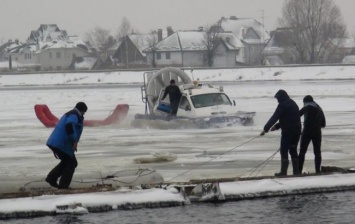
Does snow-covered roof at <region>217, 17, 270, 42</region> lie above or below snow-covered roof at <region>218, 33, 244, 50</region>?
above

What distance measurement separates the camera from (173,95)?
29281 mm

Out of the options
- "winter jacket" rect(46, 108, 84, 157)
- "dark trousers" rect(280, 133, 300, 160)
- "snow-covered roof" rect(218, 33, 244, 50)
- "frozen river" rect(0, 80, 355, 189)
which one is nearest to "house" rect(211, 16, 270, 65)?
"snow-covered roof" rect(218, 33, 244, 50)

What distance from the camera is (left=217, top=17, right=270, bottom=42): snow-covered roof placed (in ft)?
466

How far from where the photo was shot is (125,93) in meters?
55.8

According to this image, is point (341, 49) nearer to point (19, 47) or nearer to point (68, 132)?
point (19, 47)

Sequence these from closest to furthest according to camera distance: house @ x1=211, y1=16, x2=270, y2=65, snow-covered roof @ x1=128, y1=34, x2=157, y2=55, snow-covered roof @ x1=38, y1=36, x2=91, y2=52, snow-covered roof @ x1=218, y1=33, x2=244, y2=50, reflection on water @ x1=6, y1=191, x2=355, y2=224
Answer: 1. reflection on water @ x1=6, y1=191, x2=355, y2=224
2. snow-covered roof @ x1=218, y1=33, x2=244, y2=50
3. snow-covered roof @ x1=128, y1=34, x2=157, y2=55
4. house @ x1=211, y1=16, x2=270, y2=65
5. snow-covered roof @ x1=38, y1=36, x2=91, y2=52

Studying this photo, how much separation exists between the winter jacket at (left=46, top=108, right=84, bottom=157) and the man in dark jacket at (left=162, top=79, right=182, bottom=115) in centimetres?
1475

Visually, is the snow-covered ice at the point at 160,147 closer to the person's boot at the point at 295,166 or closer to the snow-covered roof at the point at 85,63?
the person's boot at the point at 295,166

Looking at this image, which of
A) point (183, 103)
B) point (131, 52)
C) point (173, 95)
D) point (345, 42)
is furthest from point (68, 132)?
point (345, 42)

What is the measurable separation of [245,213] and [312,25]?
9608 centimetres

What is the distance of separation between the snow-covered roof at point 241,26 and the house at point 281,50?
42.7ft

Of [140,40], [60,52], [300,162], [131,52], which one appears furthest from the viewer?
[60,52]

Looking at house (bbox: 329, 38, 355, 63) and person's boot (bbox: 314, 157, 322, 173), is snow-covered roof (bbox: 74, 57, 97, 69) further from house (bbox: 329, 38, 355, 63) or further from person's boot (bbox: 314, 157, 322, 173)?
person's boot (bbox: 314, 157, 322, 173)

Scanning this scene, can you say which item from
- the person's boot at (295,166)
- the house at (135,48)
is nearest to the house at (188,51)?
the house at (135,48)
